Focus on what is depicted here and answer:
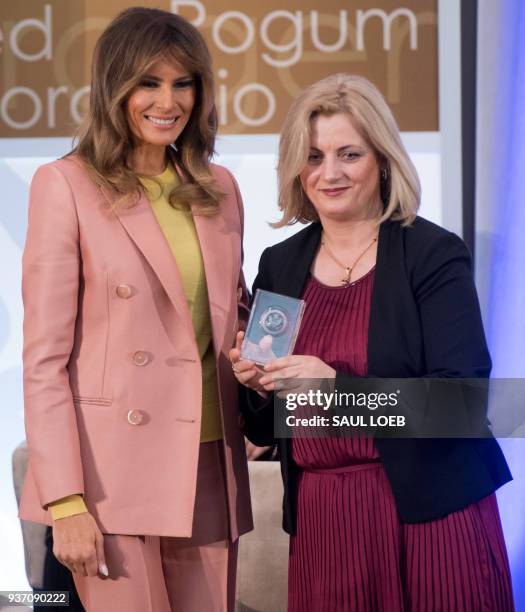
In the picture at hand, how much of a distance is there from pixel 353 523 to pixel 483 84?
2.04m

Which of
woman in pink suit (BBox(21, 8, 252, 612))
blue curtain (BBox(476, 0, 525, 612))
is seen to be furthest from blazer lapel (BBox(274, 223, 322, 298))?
blue curtain (BBox(476, 0, 525, 612))

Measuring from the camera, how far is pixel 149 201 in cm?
211

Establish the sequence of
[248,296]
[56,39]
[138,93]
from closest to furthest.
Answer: [138,93] < [248,296] < [56,39]

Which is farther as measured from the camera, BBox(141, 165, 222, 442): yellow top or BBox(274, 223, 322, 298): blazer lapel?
BBox(274, 223, 322, 298): blazer lapel

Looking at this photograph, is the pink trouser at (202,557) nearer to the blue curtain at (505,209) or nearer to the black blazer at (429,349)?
the black blazer at (429,349)

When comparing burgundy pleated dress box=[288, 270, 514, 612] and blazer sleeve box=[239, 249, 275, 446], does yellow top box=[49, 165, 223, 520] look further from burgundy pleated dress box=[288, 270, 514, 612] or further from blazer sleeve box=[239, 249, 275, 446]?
burgundy pleated dress box=[288, 270, 514, 612]

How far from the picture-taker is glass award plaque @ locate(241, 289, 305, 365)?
1979mm

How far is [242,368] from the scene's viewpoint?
2.03 metres

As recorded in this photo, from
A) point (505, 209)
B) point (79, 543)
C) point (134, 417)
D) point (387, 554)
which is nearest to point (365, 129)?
point (134, 417)

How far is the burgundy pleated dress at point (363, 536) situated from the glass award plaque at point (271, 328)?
120 mm

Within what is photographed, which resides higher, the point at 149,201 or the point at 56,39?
the point at 56,39

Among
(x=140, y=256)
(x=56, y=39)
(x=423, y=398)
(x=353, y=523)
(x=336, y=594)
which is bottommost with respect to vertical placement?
(x=336, y=594)

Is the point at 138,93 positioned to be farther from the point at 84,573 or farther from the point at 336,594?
the point at 336,594

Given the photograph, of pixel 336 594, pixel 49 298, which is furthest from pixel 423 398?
pixel 49 298
